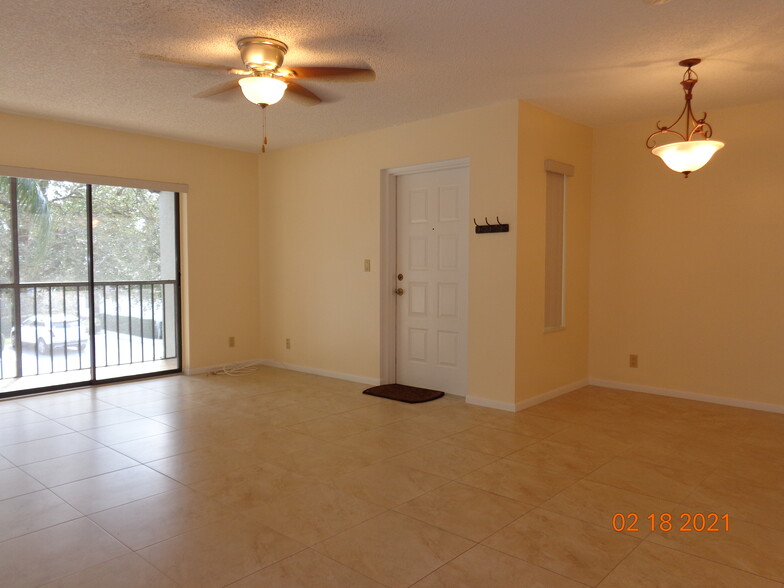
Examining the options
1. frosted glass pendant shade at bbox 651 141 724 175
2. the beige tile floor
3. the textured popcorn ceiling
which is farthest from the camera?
frosted glass pendant shade at bbox 651 141 724 175

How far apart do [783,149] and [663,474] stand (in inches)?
112

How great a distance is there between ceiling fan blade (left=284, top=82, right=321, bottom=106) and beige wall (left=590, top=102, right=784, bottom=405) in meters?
3.02

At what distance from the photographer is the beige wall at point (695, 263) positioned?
433 centimetres

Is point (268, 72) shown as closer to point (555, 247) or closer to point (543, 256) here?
point (543, 256)

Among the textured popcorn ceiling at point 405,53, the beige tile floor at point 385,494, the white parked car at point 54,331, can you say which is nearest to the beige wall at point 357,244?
the textured popcorn ceiling at point 405,53

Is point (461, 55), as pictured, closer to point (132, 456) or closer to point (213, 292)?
point (132, 456)

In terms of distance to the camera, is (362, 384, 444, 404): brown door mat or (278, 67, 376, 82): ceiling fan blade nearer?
(278, 67, 376, 82): ceiling fan blade

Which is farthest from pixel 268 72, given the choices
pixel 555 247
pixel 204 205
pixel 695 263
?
pixel 695 263

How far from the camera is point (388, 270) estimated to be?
5.28 meters

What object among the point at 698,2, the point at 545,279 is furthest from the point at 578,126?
the point at 698,2

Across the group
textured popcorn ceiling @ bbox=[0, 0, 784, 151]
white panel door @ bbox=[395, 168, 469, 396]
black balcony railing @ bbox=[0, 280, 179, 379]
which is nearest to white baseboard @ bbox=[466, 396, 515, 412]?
white panel door @ bbox=[395, 168, 469, 396]

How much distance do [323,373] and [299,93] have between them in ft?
10.7

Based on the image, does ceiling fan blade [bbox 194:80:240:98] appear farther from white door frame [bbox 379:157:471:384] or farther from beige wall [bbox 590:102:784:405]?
beige wall [bbox 590:102:784:405]

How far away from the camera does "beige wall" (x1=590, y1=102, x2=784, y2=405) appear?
4.33 meters
